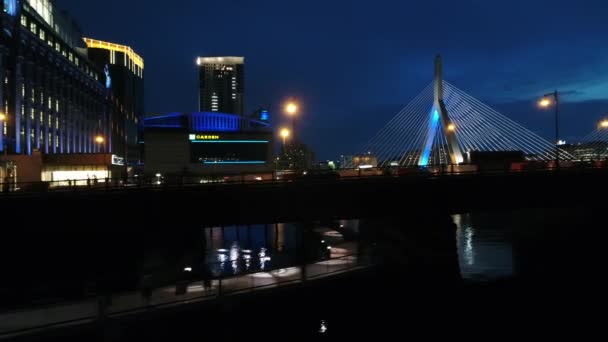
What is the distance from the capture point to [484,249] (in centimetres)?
4359

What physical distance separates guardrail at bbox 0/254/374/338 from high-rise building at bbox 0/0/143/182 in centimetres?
4253

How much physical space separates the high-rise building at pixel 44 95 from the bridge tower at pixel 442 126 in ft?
155

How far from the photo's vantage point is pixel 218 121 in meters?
158

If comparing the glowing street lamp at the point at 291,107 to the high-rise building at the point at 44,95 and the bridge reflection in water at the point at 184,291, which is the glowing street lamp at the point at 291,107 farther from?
the high-rise building at the point at 44,95

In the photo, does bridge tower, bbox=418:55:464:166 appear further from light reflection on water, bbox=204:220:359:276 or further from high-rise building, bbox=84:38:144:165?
high-rise building, bbox=84:38:144:165

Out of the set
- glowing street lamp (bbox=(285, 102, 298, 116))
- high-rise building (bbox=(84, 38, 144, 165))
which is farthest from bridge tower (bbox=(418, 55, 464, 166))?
high-rise building (bbox=(84, 38, 144, 165))

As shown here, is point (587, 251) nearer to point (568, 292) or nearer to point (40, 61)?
point (568, 292)

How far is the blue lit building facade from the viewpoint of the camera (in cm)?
14262

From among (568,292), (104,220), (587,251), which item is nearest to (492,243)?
(587,251)

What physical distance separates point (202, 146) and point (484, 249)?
115m

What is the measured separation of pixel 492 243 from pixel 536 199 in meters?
18.5

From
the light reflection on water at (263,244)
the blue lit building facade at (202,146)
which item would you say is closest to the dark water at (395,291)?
the light reflection on water at (263,244)

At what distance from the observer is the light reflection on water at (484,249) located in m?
34.5

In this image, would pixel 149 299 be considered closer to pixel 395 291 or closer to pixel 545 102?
pixel 395 291
